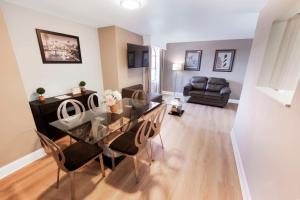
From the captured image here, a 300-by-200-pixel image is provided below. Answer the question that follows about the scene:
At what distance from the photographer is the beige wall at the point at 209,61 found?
15.1ft

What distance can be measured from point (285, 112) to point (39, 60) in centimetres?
342

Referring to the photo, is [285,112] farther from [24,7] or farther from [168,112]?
[24,7]

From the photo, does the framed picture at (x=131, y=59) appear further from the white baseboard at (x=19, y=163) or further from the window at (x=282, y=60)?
the window at (x=282, y=60)

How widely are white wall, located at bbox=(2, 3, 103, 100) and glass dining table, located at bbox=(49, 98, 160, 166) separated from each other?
1120mm

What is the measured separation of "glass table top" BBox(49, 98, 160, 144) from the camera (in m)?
1.52

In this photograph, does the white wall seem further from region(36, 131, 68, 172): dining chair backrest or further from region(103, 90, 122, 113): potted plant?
region(36, 131, 68, 172): dining chair backrest

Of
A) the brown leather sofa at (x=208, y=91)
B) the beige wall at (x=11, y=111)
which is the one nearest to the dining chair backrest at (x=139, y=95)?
the beige wall at (x=11, y=111)

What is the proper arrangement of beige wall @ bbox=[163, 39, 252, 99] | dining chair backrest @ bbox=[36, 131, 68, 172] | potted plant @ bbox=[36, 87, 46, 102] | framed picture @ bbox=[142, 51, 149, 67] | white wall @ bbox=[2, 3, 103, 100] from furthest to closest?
beige wall @ bbox=[163, 39, 252, 99] → framed picture @ bbox=[142, 51, 149, 67] → potted plant @ bbox=[36, 87, 46, 102] → white wall @ bbox=[2, 3, 103, 100] → dining chair backrest @ bbox=[36, 131, 68, 172]

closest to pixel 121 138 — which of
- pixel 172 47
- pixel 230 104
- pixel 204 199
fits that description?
pixel 204 199

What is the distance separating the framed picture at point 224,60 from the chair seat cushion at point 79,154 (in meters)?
5.15

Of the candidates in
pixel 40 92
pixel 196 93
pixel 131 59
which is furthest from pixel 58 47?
pixel 196 93

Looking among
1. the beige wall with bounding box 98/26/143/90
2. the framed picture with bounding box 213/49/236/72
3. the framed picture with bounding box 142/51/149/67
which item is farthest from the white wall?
the framed picture with bounding box 213/49/236/72

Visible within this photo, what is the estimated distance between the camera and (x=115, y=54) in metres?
3.30

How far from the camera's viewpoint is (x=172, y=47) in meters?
5.63
